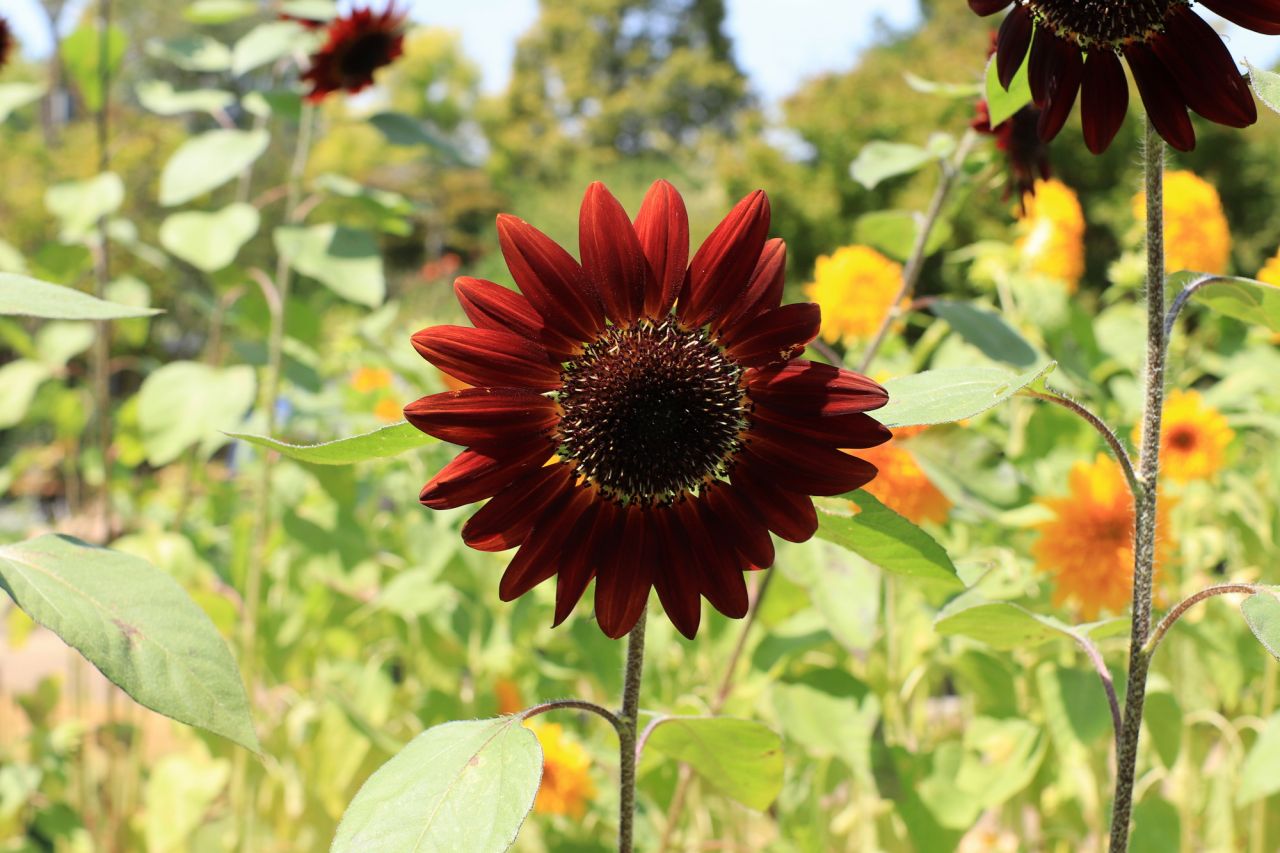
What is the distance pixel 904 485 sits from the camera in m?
1.09

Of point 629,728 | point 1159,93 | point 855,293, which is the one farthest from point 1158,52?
point 855,293

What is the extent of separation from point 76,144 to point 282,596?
7.33 metres

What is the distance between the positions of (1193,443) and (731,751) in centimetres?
92

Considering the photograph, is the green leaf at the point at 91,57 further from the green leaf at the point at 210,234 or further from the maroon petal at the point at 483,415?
the maroon petal at the point at 483,415

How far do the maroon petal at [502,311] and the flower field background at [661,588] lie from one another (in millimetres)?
55

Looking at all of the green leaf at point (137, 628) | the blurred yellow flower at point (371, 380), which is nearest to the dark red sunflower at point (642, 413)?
the green leaf at point (137, 628)

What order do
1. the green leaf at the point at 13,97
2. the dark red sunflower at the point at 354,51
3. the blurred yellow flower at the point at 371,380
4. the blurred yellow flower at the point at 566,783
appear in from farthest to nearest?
the blurred yellow flower at the point at 371,380, the green leaf at the point at 13,97, the dark red sunflower at the point at 354,51, the blurred yellow flower at the point at 566,783

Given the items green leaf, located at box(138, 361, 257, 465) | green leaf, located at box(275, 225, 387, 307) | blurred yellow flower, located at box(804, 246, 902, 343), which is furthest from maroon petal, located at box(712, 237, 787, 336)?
blurred yellow flower, located at box(804, 246, 902, 343)

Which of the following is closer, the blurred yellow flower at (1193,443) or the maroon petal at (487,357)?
the maroon petal at (487,357)

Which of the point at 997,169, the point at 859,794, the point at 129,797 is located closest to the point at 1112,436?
the point at 997,169

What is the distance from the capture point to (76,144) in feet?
26.0

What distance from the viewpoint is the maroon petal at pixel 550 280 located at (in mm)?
503

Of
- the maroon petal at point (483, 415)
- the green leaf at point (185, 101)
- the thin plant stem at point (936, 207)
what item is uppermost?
the green leaf at point (185, 101)

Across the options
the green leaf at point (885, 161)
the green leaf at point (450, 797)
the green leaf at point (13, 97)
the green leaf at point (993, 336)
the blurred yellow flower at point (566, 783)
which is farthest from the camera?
the green leaf at point (13, 97)
